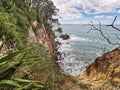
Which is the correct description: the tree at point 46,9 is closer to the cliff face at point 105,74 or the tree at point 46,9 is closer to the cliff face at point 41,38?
the cliff face at point 41,38

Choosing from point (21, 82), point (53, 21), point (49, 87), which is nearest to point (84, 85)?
point (49, 87)

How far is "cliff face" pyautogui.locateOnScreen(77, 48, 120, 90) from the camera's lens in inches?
373

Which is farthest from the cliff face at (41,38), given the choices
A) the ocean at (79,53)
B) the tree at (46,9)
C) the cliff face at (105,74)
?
the tree at (46,9)

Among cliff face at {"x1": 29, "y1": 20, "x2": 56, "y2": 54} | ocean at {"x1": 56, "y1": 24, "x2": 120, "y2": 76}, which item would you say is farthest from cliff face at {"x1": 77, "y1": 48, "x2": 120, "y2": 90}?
cliff face at {"x1": 29, "y1": 20, "x2": 56, "y2": 54}

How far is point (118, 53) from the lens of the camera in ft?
39.0

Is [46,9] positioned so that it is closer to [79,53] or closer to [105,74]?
[79,53]

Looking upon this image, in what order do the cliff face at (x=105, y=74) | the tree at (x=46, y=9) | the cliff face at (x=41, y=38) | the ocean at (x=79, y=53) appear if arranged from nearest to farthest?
the cliff face at (x=105, y=74) < the cliff face at (x=41, y=38) < the ocean at (x=79, y=53) < the tree at (x=46, y=9)

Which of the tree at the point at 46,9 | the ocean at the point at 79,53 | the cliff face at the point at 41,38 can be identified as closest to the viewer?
the cliff face at the point at 41,38

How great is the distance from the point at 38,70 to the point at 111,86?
11.7 feet

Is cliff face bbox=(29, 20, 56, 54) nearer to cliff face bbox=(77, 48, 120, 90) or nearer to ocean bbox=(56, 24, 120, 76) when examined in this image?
ocean bbox=(56, 24, 120, 76)

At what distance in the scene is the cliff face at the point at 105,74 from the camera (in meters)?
9.47

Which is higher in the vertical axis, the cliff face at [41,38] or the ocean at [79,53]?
the cliff face at [41,38]

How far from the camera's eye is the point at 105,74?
1102 centimetres

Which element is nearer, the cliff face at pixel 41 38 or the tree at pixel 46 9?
the cliff face at pixel 41 38
